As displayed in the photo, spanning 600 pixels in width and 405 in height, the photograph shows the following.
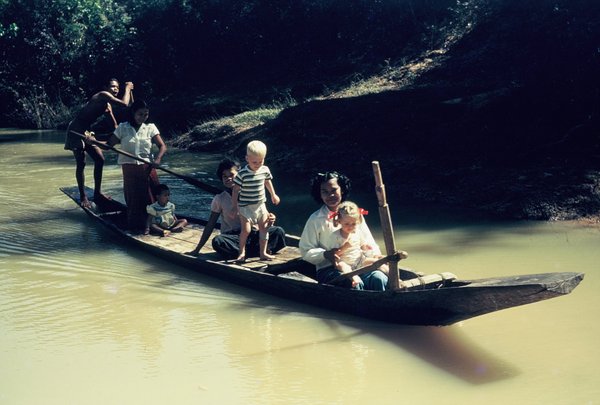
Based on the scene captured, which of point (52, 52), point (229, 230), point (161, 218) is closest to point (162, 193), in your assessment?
point (161, 218)

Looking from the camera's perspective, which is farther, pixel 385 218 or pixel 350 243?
pixel 350 243

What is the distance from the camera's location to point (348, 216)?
599 cm

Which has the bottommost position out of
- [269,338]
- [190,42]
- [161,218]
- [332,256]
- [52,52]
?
[269,338]

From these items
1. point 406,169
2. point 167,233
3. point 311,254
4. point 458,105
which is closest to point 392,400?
point 311,254

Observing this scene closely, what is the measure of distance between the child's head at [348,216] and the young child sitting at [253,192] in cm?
110

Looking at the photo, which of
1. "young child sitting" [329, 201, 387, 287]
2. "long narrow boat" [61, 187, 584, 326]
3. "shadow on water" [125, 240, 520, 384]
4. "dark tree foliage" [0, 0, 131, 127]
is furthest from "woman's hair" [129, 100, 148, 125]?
"dark tree foliage" [0, 0, 131, 127]

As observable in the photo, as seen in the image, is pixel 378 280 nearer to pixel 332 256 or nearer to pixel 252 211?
pixel 332 256

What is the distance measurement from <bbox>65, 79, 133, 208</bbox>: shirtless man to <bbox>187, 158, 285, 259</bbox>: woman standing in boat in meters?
2.42

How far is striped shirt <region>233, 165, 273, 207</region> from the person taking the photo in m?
7.13

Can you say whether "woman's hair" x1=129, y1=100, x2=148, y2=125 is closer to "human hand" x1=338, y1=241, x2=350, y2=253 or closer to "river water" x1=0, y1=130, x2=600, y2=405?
"river water" x1=0, y1=130, x2=600, y2=405

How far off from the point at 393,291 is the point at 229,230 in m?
2.32

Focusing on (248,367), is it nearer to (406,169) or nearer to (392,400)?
(392,400)

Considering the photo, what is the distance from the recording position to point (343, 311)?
6402 millimetres

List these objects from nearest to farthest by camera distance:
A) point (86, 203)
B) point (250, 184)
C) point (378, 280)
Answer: point (378, 280) < point (250, 184) < point (86, 203)
